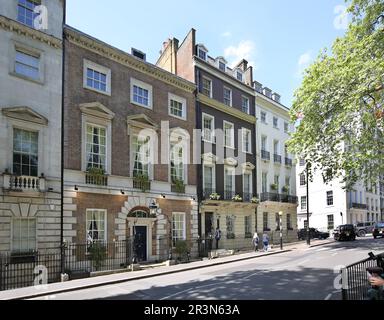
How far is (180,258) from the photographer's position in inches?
891

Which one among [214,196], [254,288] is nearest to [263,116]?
[214,196]

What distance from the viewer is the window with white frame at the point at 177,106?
2528cm

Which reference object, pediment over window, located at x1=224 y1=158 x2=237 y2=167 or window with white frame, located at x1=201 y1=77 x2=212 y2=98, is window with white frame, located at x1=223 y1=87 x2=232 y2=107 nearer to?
window with white frame, located at x1=201 y1=77 x2=212 y2=98

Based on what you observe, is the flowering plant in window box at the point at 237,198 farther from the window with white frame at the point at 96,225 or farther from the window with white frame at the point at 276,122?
the window with white frame at the point at 96,225

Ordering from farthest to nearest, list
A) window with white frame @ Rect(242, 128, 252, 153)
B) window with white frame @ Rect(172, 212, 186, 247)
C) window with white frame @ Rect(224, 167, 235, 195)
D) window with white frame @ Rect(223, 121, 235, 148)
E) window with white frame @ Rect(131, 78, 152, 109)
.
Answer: window with white frame @ Rect(242, 128, 252, 153) → window with white frame @ Rect(223, 121, 235, 148) → window with white frame @ Rect(224, 167, 235, 195) → window with white frame @ Rect(172, 212, 186, 247) → window with white frame @ Rect(131, 78, 152, 109)

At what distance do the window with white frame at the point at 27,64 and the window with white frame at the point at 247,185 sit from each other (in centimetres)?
2036

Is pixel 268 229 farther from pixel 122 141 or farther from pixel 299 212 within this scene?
pixel 299 212

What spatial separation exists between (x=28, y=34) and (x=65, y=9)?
3198mm

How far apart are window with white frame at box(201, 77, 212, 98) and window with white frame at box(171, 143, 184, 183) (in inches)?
234

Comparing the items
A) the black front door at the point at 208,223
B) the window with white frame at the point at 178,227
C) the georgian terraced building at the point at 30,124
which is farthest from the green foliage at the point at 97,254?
the black front door at the point at 208,223

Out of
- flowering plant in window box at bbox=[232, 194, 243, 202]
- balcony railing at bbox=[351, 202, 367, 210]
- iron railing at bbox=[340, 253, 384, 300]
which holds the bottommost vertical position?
balcony railing at bbox=[351, 202, 367, 210]

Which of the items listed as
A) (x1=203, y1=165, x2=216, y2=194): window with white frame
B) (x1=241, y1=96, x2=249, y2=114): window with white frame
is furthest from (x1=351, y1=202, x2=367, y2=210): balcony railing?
(x1=203, y1=165, x2=216, y2=194): window with white frame

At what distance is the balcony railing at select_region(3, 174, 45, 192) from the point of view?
15.3 meters

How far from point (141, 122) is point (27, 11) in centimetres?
865
